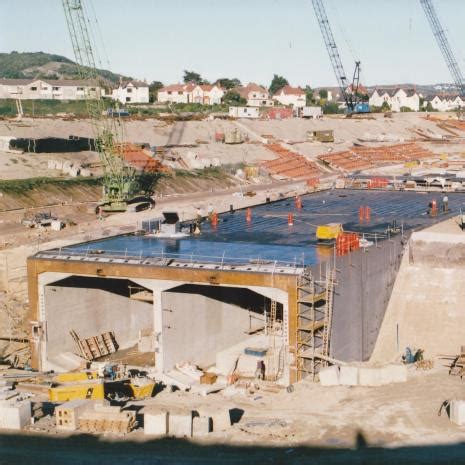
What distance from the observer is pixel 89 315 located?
40.4 meters

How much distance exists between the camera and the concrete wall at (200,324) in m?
36.7

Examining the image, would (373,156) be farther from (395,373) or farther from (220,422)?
(220,422)

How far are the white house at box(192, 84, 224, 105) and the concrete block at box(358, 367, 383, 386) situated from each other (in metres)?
161

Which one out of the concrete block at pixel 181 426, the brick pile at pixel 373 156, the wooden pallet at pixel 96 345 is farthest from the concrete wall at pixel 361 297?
the brick pile at pixel 373 156

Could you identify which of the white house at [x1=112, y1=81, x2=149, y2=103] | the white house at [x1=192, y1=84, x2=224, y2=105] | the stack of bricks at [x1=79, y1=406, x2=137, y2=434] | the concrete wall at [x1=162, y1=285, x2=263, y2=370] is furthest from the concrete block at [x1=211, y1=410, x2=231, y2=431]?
the white house at [x1=192, y1=84, x2=224, y2=105]

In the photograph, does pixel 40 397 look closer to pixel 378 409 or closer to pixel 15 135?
pixel 378 409

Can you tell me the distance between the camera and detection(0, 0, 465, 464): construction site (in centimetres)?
2689

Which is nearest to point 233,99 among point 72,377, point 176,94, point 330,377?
point 176,94

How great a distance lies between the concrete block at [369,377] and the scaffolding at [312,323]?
1738 millimetres

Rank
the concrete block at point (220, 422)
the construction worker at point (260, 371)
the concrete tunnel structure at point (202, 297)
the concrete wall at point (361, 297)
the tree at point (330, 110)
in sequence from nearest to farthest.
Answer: the concrete block at point (220, 422)
the concrete tunnel structure at point (202, 297)
the construction worker at point (260, 371)
the concrete wall at point (361, 297)
the tree at point (330, 110)

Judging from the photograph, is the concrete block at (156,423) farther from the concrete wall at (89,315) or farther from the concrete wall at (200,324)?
the concrete wall at (89,315)

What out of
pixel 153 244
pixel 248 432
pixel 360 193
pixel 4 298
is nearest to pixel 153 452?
pixel 248 432

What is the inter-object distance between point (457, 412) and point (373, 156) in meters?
96.1

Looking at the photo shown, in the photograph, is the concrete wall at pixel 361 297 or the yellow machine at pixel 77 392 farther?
the concrete wall at pixel 361 297
